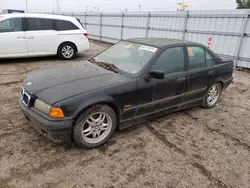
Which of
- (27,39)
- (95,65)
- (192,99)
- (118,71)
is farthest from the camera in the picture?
(27,39)

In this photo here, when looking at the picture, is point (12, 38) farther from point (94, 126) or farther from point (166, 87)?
point (166, 87)

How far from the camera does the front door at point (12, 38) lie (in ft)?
24.0

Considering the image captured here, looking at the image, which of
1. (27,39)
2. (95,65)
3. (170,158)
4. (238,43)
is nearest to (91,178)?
(170,158)

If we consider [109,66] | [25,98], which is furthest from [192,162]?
[25,98]

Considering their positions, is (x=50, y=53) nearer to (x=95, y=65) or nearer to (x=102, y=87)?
(x=95, y=65)

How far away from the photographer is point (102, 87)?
291 cm

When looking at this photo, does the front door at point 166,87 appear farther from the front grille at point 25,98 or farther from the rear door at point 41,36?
the rear door at point 41,36

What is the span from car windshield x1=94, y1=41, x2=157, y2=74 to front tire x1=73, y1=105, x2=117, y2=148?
0.83 metres

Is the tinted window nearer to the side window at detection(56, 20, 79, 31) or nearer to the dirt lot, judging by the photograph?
the side window at detection(56, 20, 79, 31)

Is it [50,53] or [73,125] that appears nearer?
[73,125]

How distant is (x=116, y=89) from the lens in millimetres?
3000

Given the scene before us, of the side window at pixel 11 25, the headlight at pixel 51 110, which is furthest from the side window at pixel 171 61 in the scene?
the side window at pixel 11 25

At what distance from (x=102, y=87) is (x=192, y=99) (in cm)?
213

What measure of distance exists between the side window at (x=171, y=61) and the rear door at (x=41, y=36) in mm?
5891
